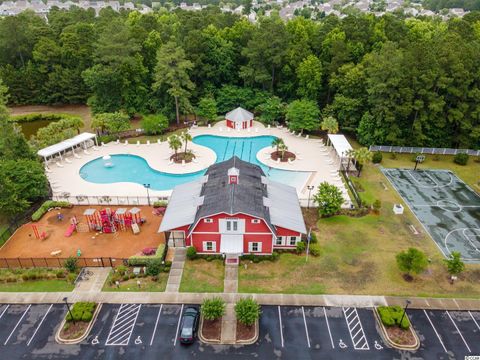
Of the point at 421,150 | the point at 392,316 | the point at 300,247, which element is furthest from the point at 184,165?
the point at 421,150

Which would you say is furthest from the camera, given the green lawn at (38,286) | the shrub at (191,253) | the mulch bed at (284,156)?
the mulch bed at (284,156)

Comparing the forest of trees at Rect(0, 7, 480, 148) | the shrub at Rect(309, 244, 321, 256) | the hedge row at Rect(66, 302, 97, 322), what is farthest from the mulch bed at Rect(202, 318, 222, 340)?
the forest of trees at Rect(0, 7, 480, 148)

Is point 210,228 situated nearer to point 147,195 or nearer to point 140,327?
point 140,327

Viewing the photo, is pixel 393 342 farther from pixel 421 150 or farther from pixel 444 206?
pixel 421 150

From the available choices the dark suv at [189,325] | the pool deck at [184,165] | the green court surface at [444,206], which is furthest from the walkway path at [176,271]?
the green court surface at [444,206]

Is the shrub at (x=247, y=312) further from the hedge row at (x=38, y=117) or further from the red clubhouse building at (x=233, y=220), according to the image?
the hedge row at (x=38, y=117)
